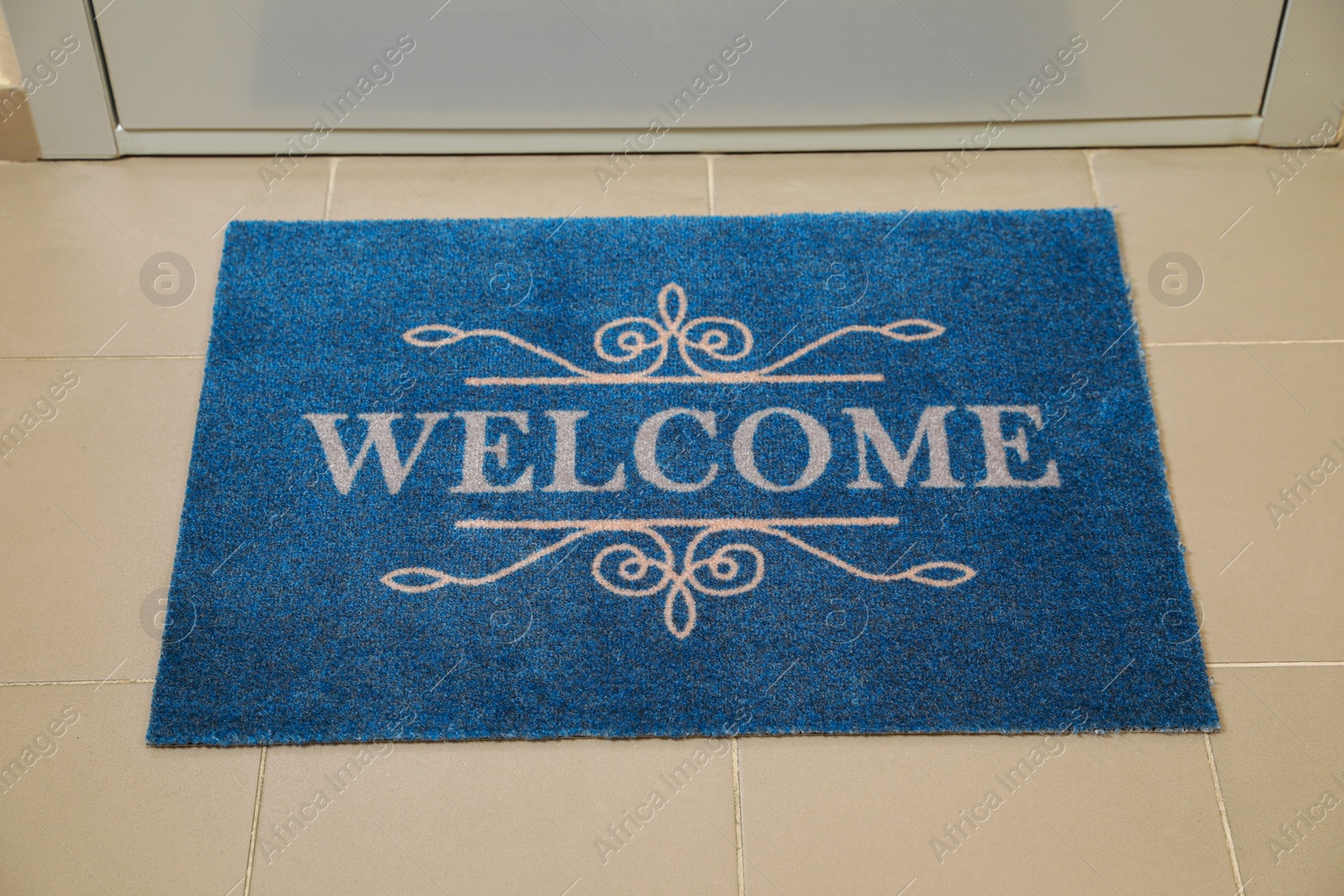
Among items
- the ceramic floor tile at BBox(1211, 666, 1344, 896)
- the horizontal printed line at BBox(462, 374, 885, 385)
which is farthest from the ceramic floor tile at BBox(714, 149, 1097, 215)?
the ceramic floor tile at BBox(1211, 666, 1344, 896)

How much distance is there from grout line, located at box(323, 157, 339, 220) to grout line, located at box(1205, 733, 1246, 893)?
1.88m

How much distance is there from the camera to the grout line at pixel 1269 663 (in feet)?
5.84

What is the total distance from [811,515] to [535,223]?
2.73 ft

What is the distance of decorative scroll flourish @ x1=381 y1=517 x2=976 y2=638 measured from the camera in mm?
1834

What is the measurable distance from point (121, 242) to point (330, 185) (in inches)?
16.8

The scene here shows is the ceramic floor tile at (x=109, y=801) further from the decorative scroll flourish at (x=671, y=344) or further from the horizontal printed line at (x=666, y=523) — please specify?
the decorative scroll flourish at (x=671, y=344)

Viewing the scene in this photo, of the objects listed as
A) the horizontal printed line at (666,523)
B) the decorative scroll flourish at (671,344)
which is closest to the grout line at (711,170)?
the decorative scroll flourish at (671,344)

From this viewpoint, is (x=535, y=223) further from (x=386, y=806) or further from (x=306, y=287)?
(x=386, y=806)

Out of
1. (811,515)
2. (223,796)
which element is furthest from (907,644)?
(223,796)

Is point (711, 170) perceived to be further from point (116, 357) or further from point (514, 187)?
point (116, 357)

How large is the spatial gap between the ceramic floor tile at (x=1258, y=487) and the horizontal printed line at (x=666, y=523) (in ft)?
1.80

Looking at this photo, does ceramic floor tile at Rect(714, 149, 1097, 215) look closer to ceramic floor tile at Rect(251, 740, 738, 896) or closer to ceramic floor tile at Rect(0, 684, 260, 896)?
ceramic floor tile at Rect(251, 740, 738, 896)

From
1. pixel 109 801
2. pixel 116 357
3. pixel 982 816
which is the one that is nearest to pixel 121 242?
pixel 116 357

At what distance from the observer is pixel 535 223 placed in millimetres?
2215
